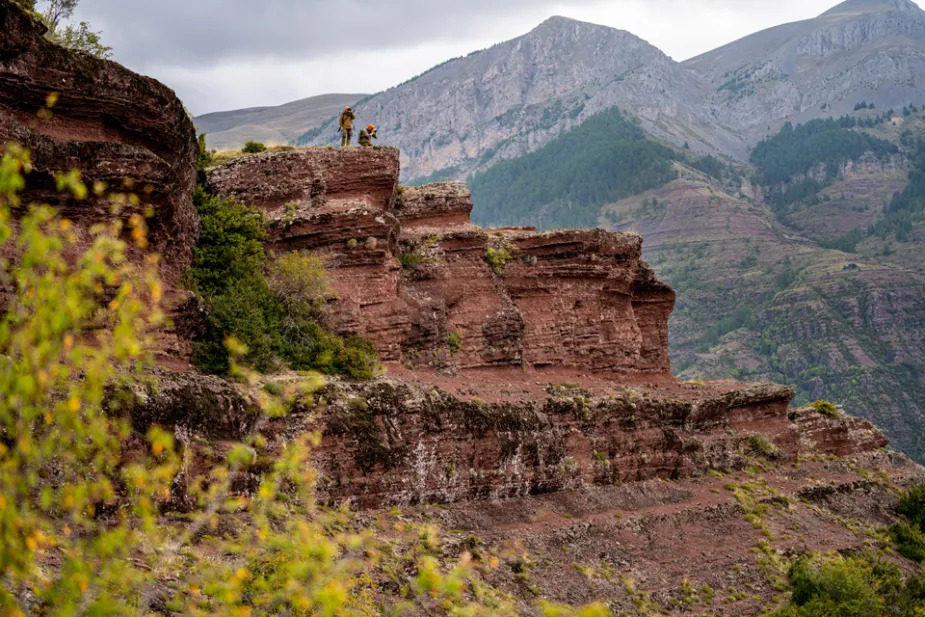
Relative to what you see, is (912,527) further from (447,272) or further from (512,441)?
(447,272)

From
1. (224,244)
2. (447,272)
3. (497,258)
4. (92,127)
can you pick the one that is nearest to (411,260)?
(447,272)

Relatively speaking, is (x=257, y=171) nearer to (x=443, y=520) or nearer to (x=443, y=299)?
(x=443, y=299)

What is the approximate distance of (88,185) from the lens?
2677 centimetres

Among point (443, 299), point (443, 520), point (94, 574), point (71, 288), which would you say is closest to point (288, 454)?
point (94, 574)

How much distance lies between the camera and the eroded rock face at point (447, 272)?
35969 millimetres

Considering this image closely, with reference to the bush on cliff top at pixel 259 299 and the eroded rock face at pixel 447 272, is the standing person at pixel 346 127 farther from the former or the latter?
the bush on cliff top at pixel 259 299

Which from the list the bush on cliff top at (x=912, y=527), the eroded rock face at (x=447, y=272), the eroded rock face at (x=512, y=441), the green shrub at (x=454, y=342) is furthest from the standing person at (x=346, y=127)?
the bush on cliff top at (x=912, y=527)

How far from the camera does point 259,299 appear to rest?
110 feet

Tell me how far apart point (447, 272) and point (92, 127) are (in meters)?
16.4

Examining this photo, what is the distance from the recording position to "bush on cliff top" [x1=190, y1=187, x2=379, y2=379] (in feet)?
104

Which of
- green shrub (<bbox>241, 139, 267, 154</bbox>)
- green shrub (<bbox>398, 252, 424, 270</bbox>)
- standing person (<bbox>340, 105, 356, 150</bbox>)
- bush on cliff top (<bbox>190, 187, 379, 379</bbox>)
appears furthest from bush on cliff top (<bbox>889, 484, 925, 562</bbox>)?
green shrub (<bbox>241, 139, 267, 154</bbox>)

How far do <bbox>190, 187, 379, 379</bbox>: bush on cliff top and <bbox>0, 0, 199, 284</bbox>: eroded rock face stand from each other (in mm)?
1920

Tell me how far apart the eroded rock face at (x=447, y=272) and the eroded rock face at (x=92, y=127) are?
5792 mm

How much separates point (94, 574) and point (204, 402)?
57.4 feet
